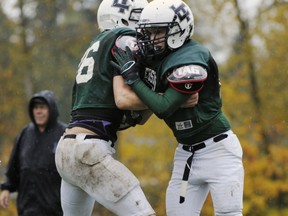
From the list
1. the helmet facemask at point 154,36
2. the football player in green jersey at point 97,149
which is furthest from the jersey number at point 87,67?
the helmet facemask at point 154,36

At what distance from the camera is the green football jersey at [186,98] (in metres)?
5.21

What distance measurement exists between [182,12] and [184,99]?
2.38 ft

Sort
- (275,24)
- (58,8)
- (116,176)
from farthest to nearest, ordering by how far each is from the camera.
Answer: (58,8), (275,24), (116,176)

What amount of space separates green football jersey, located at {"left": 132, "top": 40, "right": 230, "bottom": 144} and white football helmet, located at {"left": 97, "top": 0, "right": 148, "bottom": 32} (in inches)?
22.5

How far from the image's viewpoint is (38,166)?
7703 millimetres

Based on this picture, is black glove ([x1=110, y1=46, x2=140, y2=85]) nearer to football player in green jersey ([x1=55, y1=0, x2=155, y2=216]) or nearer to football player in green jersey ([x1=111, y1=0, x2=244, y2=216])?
football player in green jersey ([x1=111, y1=0, x2=244, y2=216])

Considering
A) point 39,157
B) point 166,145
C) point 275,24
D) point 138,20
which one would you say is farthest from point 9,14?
point 138,20

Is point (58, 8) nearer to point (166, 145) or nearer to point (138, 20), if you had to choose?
point (166, 145)

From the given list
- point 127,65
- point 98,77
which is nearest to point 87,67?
point 98,77

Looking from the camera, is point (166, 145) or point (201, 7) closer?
point (201, 7)

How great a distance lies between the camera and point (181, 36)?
5449 mm

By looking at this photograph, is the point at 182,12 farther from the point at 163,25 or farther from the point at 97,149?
the point at 97,149

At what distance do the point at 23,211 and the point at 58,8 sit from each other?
8671 millimetres

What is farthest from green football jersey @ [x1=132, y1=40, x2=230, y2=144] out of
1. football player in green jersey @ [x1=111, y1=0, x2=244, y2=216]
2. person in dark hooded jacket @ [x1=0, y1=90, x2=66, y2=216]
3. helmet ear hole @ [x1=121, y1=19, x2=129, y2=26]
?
person in dark hooded jacket @ [x1=0, y1=90, x2=66, y2=216]
